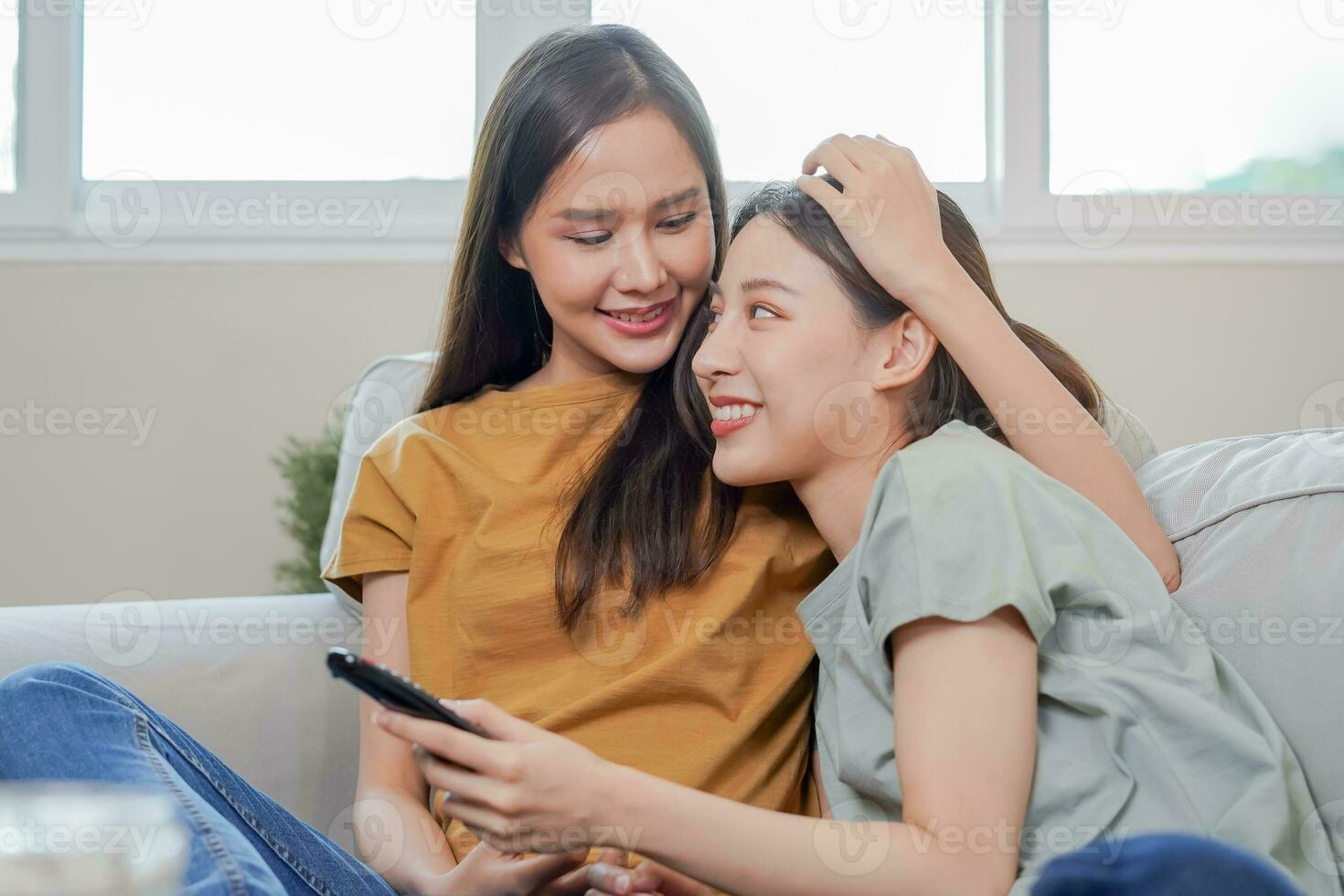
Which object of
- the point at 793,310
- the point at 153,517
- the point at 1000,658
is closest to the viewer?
the point at 1000,658

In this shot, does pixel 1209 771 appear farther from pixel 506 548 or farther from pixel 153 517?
pixel 153 517

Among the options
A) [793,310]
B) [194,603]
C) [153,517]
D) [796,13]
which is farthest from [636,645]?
[796,13]

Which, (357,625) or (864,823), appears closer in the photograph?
(864,823)

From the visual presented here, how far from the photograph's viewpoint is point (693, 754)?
1122mm

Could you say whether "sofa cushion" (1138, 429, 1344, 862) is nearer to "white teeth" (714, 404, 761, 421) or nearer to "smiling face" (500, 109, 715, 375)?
"white teeth" (714, 404, 761, 421)

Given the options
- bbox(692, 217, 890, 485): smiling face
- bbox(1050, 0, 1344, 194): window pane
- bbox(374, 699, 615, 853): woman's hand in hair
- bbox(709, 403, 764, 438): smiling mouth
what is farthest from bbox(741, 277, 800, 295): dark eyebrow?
bbox(1050, 0, 1344, 194): window pane

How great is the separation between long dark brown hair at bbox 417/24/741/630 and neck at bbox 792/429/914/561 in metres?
0.12

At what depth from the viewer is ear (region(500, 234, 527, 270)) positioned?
1372 mm

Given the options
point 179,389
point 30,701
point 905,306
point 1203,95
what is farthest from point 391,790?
point 1203,95

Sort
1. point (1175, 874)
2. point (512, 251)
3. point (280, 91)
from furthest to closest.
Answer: point (280, 91), point (512, 251), point (1175, 874)

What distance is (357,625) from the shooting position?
1474mm

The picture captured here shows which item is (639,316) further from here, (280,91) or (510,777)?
(280,91)

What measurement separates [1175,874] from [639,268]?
771mm

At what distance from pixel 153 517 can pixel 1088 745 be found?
2122 mm
